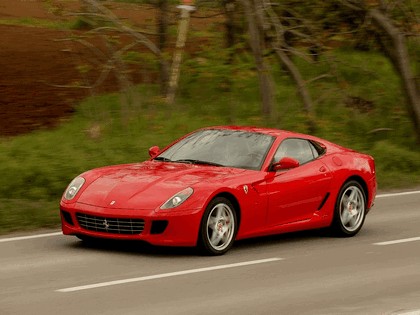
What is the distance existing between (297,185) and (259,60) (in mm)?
8751

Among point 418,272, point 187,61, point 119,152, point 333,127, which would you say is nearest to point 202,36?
point 187,61

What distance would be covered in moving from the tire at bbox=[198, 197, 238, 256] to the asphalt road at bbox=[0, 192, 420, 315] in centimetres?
13

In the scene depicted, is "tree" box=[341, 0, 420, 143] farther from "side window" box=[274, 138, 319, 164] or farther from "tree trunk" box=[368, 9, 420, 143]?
"side window" box=[274, 138, 319, 164]

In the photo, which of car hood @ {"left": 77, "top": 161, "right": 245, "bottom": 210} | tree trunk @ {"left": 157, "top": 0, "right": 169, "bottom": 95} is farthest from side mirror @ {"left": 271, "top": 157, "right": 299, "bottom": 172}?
tree trunk @ {"left": 157, "top": 0, "right": 169, "bottom": 95}

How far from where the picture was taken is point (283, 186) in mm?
12719

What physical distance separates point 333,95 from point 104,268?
1426cm

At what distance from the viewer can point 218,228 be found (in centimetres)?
1191

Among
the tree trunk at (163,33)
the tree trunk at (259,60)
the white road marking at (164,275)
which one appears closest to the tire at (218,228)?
the white road marking at (164,275)

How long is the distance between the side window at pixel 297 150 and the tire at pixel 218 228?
1.22 m

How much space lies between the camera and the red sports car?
460 inches

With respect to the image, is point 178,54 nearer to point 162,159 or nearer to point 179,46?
point 179,46

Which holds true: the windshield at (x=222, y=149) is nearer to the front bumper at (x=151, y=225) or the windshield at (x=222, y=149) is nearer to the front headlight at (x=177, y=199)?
the front headlight at (x=177, y=199)

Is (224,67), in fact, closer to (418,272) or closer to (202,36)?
(202,36)

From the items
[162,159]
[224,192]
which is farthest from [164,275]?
[162,159]
